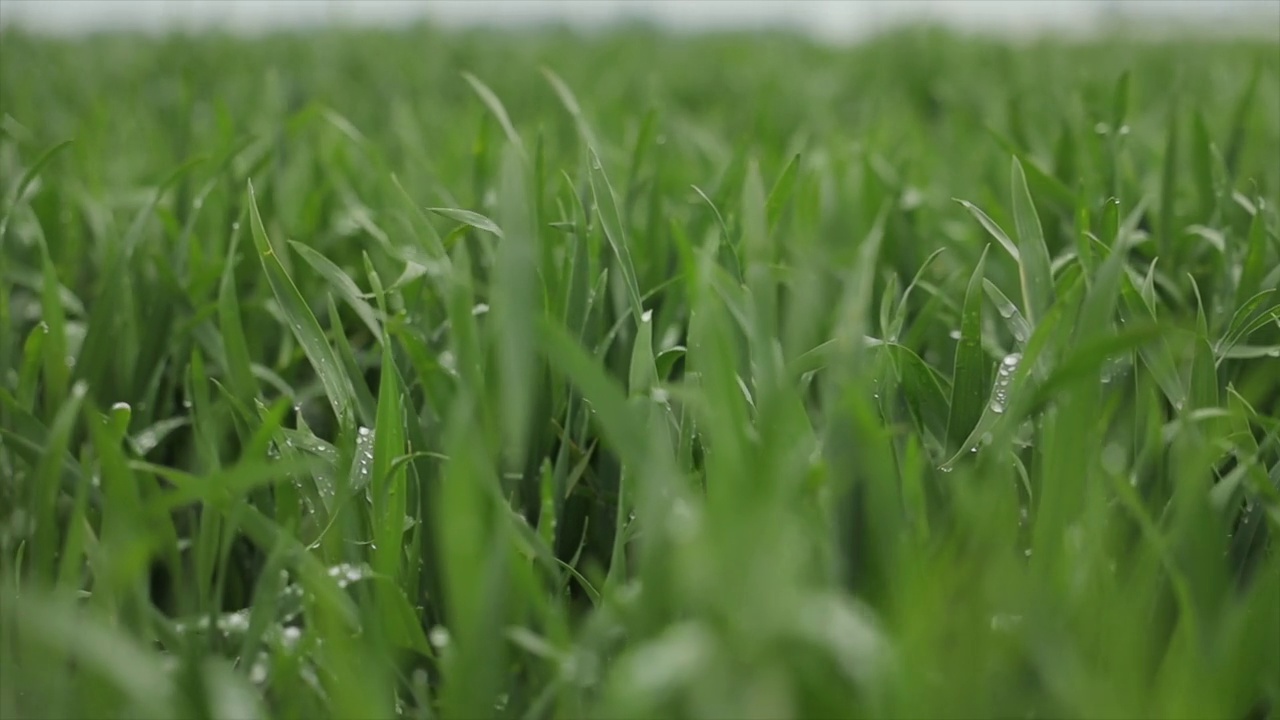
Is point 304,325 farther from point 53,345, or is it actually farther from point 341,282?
point 53,345

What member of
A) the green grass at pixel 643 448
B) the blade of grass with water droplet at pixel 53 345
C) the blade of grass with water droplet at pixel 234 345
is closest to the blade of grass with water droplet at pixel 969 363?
the green grass at pixel 643 448

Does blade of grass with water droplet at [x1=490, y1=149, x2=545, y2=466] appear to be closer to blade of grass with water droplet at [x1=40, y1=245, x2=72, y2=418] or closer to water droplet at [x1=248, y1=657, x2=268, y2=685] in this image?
water droplet at [x1=248, y1=657, x2=268, y2=685]

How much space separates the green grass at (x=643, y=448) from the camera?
40 cm

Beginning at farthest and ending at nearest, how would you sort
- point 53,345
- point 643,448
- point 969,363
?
point 53,345 < point 969,363 < point 643,448

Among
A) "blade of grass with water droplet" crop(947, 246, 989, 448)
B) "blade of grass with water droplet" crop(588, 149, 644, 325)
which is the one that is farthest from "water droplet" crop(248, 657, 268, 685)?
"blade of grass with water droplet" crop(947, 246, 989, 448)

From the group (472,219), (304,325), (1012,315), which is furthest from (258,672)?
(1012,315)

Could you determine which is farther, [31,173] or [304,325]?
[31,173]

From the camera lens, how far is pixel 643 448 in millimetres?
437

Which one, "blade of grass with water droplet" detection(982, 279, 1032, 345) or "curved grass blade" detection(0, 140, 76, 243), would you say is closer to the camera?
"blade of grass with water droplet" detection(982, 279, 1032, 345)

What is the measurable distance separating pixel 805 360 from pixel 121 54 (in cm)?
281

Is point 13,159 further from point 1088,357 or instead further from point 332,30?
point 332,30

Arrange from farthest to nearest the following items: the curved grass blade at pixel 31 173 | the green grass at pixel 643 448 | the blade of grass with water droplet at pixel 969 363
Answer: the curved grass blade at pixel 31 173
the blade of grass with water droplet at pixel 969 363
the green grass at pixel 643 448

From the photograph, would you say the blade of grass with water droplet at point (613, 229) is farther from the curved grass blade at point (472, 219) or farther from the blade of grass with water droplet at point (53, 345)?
the blade of grass with water droplet at point (53, 345)

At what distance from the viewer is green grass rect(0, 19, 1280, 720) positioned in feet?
1.32
